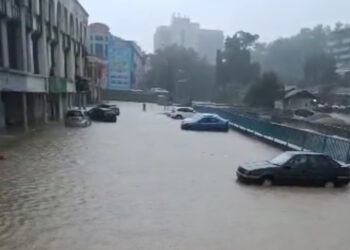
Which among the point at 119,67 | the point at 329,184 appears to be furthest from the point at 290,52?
the point at 329,184

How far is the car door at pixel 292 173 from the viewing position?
18.4 m

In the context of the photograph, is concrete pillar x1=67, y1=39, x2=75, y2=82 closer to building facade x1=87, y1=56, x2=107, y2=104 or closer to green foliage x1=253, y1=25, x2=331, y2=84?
building facade x1=87, y1=56, x2=107, y2=104

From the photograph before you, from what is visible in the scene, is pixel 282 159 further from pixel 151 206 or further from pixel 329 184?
pixel 151 206

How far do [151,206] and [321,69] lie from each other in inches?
4174

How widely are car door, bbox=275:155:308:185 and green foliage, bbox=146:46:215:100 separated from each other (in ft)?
341

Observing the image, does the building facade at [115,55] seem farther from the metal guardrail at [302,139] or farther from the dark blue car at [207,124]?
the metal guardrail at [302,139]

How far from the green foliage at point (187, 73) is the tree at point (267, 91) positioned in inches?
1582

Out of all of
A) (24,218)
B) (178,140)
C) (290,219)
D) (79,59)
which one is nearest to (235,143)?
(178,140)

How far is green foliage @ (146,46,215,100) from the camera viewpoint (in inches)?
4919

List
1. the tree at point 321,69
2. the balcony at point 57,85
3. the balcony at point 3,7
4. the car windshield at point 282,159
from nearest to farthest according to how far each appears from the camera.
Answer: the car windshield at point 282,159
the balcony at point 3,7
the balcony at point 57,85
the tree at point 321,69

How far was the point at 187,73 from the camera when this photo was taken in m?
125

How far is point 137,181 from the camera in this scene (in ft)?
60.9

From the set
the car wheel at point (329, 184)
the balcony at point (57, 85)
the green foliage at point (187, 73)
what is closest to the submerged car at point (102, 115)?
the balcony at point (57, 85)

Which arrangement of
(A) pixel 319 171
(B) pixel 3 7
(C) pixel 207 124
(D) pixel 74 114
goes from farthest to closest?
(C) pixel 207 124 → (D) pixel 74 114 → (B) pixel 3 7 → (A) pixel 319 171
